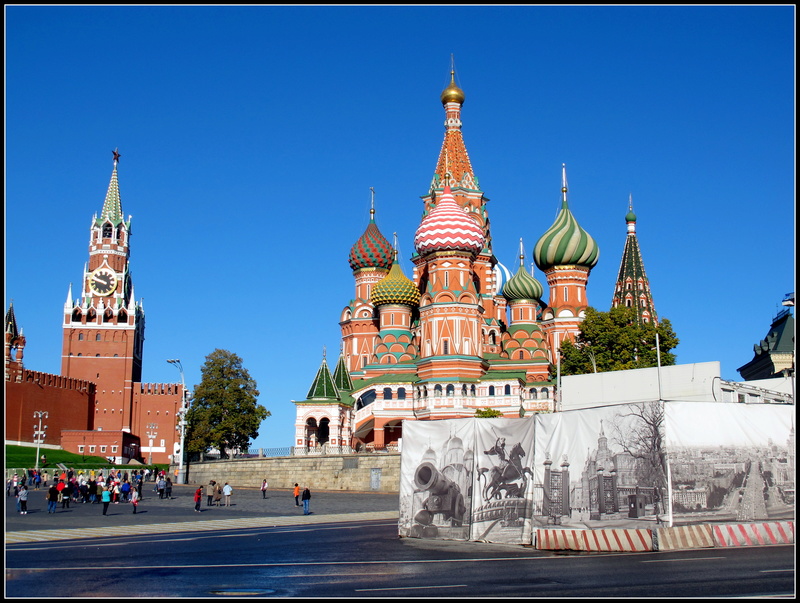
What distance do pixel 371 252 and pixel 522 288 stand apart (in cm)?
1333

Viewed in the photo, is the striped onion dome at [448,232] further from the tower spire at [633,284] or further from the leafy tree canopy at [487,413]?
the tower spire at [633,284]

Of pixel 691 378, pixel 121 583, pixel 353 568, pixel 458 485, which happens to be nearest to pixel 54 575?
pixel 121 583

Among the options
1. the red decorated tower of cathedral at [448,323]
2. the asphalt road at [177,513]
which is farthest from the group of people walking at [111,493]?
the red decorated tower of cathedral at [448,323]

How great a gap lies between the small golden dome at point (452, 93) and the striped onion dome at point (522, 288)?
15353mm

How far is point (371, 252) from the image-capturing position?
7881 cm

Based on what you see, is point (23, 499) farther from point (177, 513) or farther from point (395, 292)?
point (395, 292)

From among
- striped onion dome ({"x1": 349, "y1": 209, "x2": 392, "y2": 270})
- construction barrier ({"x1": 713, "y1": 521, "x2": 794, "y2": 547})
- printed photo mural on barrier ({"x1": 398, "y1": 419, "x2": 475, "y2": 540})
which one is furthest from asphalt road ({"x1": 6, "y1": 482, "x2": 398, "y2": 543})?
striped onion dome ({"x1": 349, "y1": 209, "x2": 392, "y2": 270})

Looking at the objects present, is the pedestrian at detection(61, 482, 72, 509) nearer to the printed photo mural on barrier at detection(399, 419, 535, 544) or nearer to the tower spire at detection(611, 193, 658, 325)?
the printed photo mural on barrier at detection(399, 419, 535, 544)

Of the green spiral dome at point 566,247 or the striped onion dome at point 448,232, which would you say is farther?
the green spiral dome at point 566,247

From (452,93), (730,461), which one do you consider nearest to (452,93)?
(452,93)

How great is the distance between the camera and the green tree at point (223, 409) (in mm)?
64562

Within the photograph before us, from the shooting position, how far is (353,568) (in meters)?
15.7

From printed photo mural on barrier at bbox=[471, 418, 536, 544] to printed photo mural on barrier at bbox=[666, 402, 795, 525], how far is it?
318 centimetres

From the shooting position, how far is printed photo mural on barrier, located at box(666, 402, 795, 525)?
1864 centimetres
